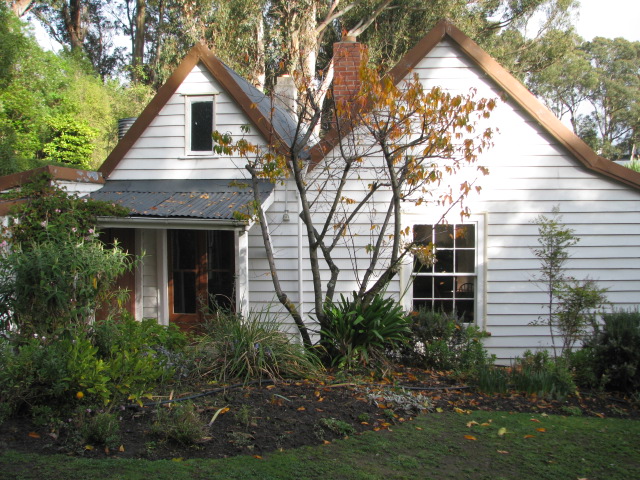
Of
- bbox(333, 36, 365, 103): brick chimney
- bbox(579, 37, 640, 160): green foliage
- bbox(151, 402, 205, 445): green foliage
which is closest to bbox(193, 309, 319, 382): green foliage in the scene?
bbox(151, 402, 205, 445): green foliage

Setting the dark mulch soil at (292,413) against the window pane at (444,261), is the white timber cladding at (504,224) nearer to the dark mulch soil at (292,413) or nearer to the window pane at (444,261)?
the window pane at (444,261)

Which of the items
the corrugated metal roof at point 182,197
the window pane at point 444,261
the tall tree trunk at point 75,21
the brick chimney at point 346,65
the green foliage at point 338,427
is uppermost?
the tall tree trunk at point 75,21

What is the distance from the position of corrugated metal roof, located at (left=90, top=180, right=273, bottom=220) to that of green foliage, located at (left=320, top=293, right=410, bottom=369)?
204 cm

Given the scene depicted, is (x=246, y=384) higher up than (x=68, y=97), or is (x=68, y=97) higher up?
(x=68, y=97)

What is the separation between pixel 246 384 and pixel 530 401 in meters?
3.14

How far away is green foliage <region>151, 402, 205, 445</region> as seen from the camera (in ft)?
14.9

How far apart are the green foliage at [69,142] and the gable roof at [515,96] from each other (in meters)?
13.0

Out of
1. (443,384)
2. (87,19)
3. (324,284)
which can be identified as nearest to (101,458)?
(443,384)

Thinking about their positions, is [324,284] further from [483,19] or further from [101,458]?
[483,19]

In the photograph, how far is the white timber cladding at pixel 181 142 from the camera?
9641 mm

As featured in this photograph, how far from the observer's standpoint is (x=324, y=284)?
926cm

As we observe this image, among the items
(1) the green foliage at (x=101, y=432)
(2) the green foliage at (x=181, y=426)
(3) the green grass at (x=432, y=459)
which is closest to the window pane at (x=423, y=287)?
(3) the green grass at (x=432, y=459)

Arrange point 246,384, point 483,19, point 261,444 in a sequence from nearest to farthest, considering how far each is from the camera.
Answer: point 261,444 < point 246,384 < point 483,19

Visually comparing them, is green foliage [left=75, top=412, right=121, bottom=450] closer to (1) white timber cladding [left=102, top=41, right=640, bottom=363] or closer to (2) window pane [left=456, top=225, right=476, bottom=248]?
(1) white timber cladding [left=102, top=41, right=640, bottom=363]
